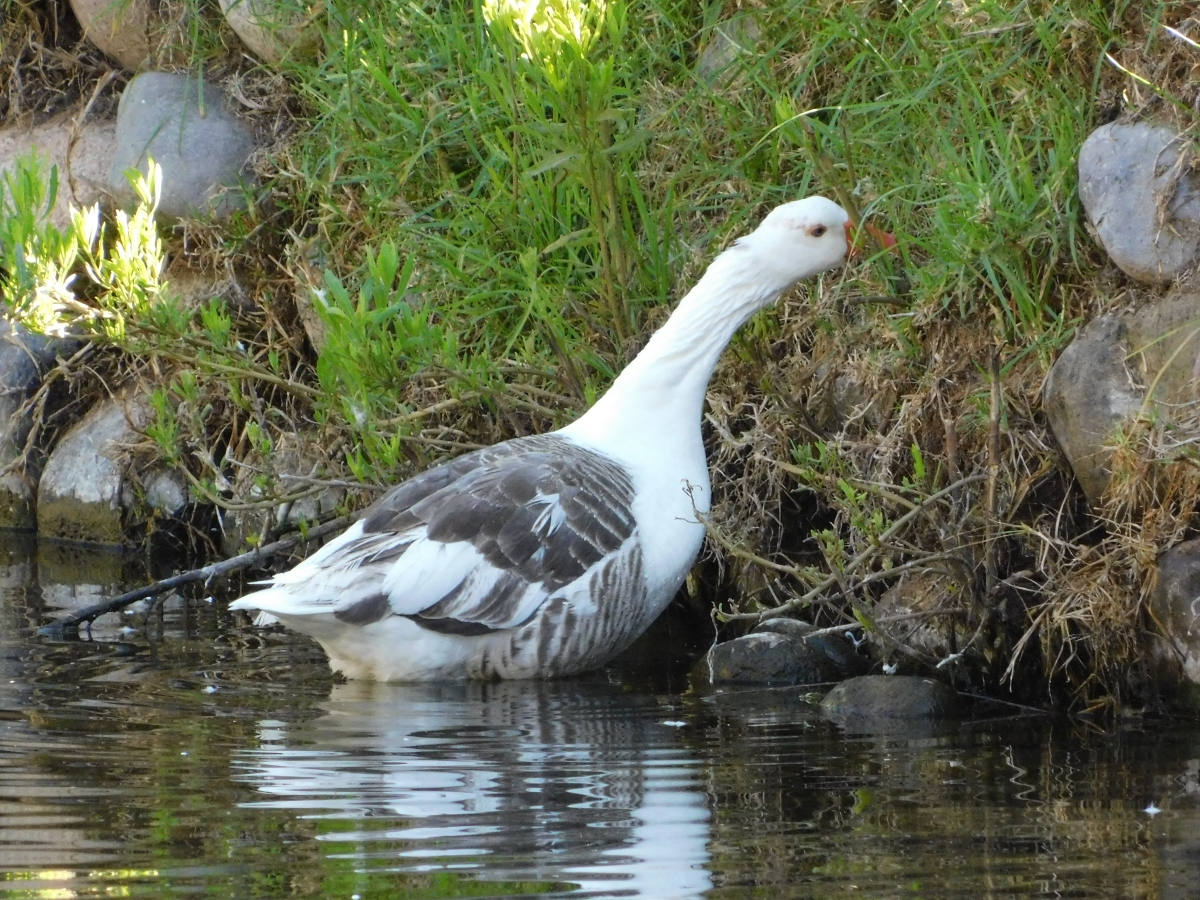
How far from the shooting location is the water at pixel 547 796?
259cm

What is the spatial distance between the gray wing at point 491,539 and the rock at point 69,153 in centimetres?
418

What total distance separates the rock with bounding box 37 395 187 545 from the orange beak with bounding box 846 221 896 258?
361 cm

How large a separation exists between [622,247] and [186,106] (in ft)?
10.5

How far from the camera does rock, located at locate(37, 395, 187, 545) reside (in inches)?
287

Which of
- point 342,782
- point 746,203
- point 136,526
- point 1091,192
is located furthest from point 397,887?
point 136,526

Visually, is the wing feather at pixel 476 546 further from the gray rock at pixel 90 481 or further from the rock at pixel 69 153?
the rock at pixel 69 153

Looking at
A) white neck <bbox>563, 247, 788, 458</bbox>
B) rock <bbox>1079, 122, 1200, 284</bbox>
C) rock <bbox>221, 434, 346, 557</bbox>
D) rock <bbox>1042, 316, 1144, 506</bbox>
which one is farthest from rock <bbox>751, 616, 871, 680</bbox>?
rock <bbox>221, 434, 346, 557</bbox>

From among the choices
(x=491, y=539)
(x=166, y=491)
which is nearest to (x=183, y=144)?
(x=166, y=491)

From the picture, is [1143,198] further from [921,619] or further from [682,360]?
[682,360]

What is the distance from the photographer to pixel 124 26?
8211 mm

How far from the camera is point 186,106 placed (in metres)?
7.55

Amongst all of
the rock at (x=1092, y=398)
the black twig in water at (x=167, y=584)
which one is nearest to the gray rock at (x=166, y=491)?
the black twig in water at (x=167, y=584)

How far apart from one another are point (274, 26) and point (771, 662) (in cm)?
418

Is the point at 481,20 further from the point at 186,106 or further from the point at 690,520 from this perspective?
the point at 690,520
